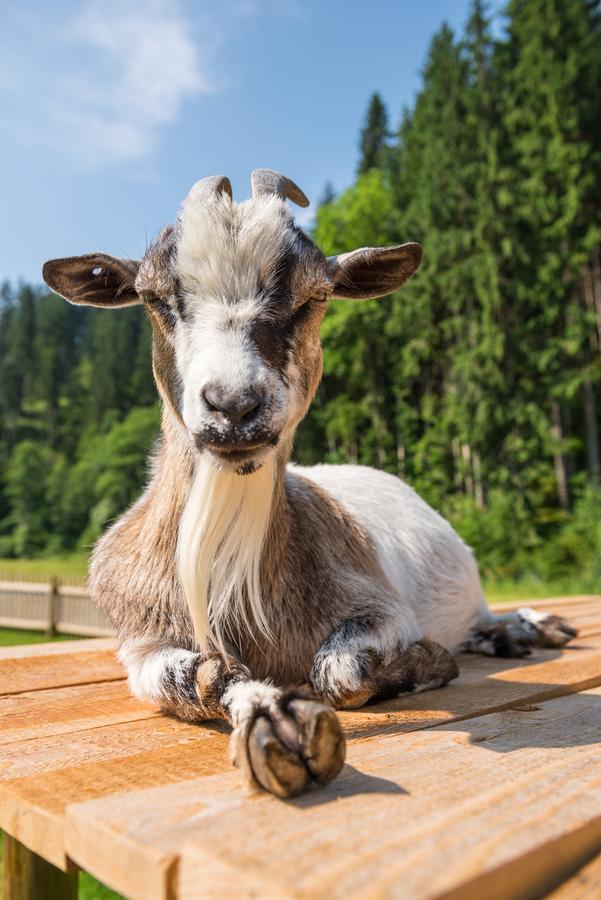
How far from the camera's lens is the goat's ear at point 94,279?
2186 millimetres

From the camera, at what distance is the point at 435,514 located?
11.0 ft

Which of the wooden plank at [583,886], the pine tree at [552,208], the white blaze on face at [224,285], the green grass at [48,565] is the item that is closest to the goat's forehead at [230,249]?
the white blaze on face at [224,285]

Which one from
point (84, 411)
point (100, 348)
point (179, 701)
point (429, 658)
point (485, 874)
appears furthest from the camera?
point (84, 411)

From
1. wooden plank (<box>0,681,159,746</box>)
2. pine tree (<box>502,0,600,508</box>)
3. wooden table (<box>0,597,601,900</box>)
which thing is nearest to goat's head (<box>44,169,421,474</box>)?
wooden table (<box>0,597,601,900</box>)

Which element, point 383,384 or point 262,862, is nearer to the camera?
point 262,862

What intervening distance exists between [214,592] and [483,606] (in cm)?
182

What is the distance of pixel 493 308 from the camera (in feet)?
64.9

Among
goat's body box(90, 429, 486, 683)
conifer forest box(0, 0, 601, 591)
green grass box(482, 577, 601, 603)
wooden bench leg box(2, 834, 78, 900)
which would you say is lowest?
green grass box(482, 577, 601, 603)

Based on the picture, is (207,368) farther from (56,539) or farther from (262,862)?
(56,539)

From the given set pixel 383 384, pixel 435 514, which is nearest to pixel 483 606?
pixel 435 514

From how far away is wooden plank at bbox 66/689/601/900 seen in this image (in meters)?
0.91

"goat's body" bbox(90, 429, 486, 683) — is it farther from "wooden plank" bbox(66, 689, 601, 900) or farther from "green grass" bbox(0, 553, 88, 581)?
"green grass" bbox(0, 553, 88, 581)

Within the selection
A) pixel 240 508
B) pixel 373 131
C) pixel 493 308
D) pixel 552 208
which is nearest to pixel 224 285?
pixel 240 508

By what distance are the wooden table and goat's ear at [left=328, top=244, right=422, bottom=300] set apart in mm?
1286
